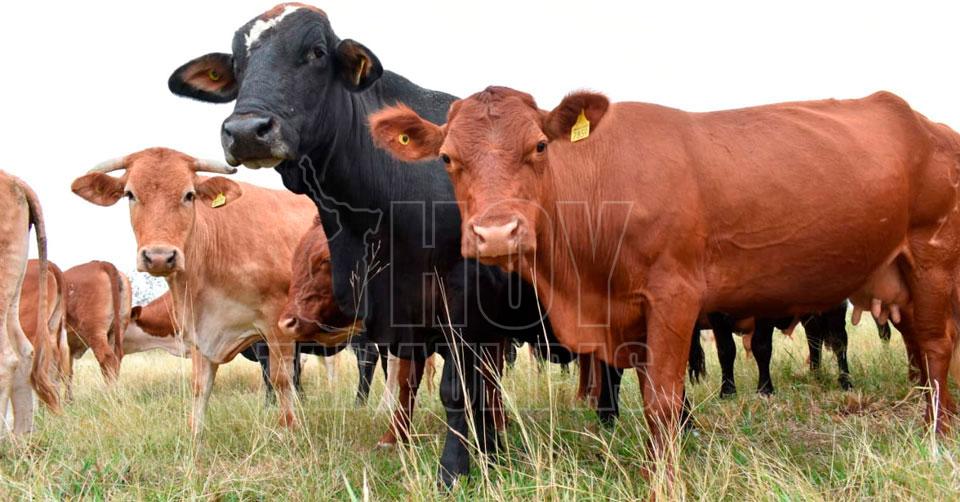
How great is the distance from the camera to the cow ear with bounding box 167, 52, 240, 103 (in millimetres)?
5914

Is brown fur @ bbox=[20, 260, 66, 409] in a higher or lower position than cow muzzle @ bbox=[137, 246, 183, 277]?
lower

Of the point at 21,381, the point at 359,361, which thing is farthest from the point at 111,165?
the point at 359,361

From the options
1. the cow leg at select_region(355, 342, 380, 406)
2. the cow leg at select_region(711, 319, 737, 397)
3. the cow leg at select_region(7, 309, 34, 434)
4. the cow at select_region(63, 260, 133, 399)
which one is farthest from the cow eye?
the cow at select_region(63, 260, 133, 399)

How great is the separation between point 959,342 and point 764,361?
6.92ft

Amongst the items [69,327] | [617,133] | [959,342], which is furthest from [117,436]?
[69,327]

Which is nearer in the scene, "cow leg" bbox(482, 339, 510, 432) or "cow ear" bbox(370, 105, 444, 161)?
"cow ear" bbox(370, 105, 444, 161)

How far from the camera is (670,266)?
4.55 metres

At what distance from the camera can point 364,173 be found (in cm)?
551

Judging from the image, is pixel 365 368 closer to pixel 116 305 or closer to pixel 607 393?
pixel 607 393

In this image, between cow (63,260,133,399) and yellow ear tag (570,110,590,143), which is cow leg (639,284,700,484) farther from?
cow (63,260,133,399)

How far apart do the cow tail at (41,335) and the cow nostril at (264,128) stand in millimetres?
3423

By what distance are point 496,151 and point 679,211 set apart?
1087 millimetres

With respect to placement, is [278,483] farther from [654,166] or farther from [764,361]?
[764,361]

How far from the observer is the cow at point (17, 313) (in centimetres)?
652
